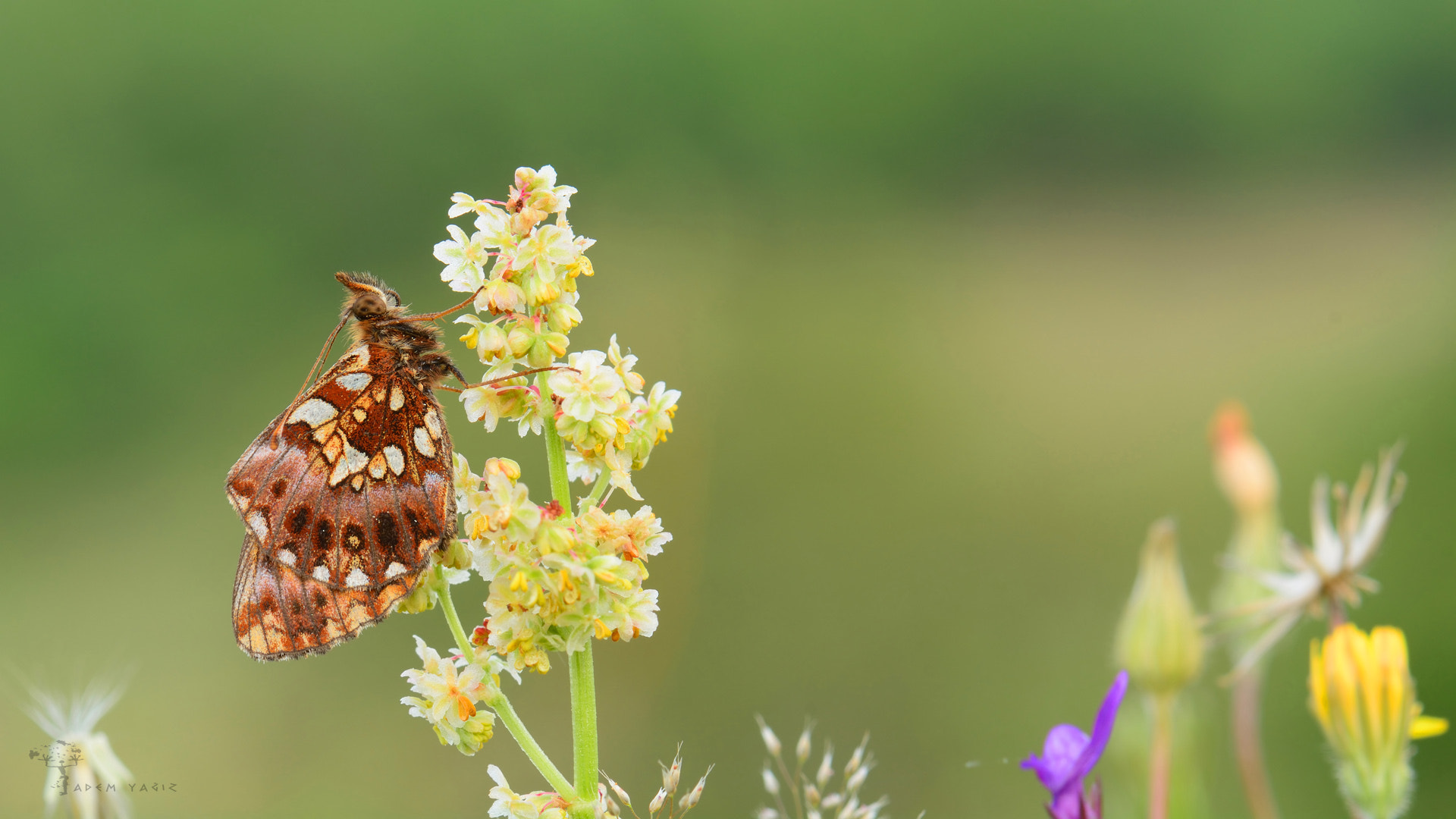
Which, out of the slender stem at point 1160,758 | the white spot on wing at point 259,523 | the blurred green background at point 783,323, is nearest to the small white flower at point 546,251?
the white spot on wing at point 259,523

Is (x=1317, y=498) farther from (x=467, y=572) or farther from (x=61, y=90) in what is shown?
(x=61, y=90)

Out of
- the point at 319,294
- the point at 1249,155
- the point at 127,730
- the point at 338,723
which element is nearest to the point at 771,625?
the point at 338,723

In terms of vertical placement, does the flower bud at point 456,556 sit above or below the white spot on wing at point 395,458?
below

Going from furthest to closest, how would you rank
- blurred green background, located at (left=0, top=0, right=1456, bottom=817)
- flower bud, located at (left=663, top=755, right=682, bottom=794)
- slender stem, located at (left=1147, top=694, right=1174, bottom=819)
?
blurred green background, located at (left=0, top=0, right=1456, bottom=817) < flower bud, located at (left=663, top=755, right=682, bottom=794) < slender stem, located at (left=1147, top=694, right=1174, bottom=819)

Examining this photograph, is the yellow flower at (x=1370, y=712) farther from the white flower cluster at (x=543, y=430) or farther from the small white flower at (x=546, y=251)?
the small white flower at (x=546, y=251)

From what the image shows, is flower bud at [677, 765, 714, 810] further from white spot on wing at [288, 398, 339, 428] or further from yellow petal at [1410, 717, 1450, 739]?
white spot on wing at [288, 398, 339, 428]

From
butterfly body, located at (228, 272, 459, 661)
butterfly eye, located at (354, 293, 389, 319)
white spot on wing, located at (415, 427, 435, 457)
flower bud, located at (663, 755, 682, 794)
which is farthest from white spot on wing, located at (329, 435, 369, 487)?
flower bud, located at (663, 755, 682, 794)
